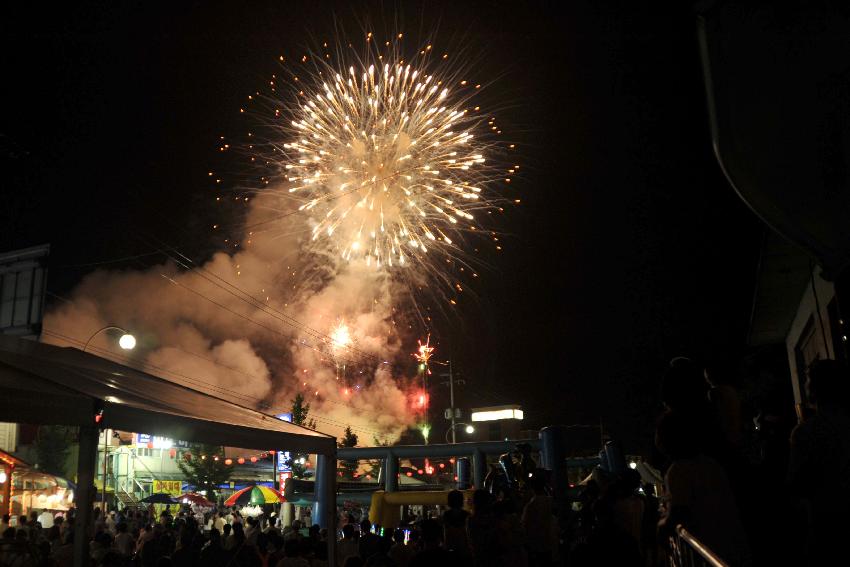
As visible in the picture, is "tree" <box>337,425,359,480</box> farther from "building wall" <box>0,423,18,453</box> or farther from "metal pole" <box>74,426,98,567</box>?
"metal pole" <box>74,426,98,567</box>

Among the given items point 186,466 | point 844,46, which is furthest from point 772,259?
point 186,466

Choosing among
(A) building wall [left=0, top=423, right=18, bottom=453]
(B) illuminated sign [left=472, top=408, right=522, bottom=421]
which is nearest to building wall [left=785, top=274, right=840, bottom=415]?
(B) illuminated sign [left=472, top=408, right=522, bottom=421]

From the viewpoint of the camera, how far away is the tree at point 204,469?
58375mm

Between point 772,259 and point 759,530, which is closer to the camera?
point 759,530

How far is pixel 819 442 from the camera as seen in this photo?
11.1ft

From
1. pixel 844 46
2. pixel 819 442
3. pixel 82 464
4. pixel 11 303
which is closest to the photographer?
pixel 819 442

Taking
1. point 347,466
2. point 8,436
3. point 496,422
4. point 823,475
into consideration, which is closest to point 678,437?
point 823,475

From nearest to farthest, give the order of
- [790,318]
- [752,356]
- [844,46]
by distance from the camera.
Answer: [752,356] → [844,46] → [790,318]

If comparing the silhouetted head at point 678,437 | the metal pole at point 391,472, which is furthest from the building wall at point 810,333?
the metal pole at point 391,472

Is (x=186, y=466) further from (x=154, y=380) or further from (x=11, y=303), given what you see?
(x=154, y=380)

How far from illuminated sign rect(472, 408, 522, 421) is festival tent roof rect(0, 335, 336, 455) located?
145 feet

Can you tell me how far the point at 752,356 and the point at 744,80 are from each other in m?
1.93

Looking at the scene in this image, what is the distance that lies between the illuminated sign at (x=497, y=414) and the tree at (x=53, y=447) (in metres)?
29.1

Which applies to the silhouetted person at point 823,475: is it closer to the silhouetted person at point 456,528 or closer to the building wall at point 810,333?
the silhouetted person at point 456,528
